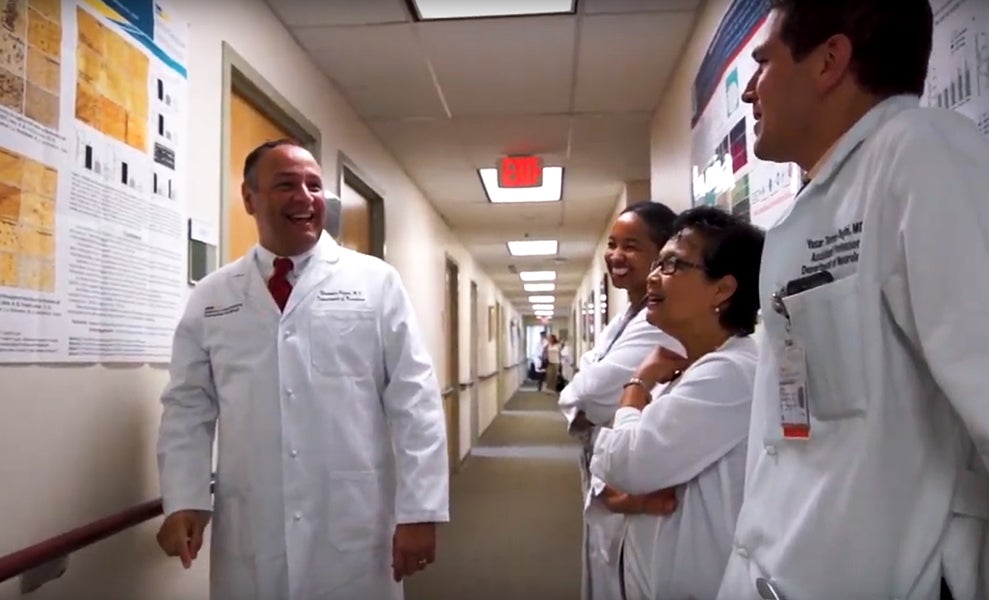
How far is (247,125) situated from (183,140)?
0.66 metres

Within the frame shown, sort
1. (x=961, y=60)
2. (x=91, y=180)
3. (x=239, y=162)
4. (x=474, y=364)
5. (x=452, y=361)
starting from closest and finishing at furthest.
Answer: (x=961, y=60) < (x=91, y=180) < (x=239, y=162) < (x=452, y=361) < (x=474, y=364)

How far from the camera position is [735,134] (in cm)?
219

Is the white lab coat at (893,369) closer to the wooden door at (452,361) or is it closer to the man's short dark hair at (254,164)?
the man's short dark hair at (254,164)

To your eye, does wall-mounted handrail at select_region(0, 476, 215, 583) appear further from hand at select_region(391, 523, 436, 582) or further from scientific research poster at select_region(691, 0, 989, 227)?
scientific research poster at select_region(691, 0, 989, 227)

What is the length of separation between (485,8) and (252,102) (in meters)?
0.98

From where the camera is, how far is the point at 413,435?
181 centimetres

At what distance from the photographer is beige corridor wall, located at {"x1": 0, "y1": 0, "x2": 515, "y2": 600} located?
1.47m

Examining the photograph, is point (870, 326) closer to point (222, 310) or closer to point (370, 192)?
point (222, 310)

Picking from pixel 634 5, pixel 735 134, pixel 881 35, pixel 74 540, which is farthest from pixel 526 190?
pixel 881 35

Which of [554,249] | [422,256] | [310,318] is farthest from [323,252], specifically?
[554,249]

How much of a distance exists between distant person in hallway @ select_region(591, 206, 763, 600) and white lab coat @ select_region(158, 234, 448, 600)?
0.54 metres

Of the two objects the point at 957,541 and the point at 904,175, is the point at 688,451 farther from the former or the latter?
the point at 904,175

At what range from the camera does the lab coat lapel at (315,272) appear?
71.6 inches

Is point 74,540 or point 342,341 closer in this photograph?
point 74,540
